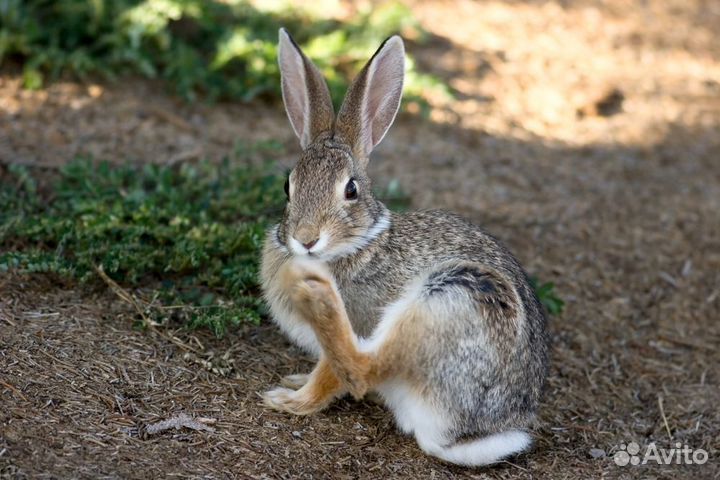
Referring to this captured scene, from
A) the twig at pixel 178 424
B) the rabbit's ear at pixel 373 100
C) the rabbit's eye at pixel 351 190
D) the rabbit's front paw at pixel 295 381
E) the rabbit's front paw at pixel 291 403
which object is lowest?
the rabbit's front paw at pixel 295 381

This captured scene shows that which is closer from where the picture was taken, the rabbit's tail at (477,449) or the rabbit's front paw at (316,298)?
the rabbit's front paw at (316,298)

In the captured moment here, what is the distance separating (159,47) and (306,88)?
3861mm

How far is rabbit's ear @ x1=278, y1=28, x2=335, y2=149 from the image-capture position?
207 inches

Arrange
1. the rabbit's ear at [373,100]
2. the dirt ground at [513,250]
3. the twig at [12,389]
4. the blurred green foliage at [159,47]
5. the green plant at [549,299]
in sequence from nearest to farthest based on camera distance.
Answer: the twig at [12,389] → the dirt ground at [513,250] → the rabbit's ear at [373,100] → the green plant at [549,299] → the blurred green foliage at [159,47]

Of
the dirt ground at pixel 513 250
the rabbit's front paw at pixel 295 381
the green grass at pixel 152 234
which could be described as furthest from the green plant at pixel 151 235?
the rabbit's front paw at pixel 295 381

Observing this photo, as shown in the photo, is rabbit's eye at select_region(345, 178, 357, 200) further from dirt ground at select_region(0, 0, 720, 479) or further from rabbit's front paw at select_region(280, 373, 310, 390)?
dirt ground at select_region(0, 0, 720, 479)

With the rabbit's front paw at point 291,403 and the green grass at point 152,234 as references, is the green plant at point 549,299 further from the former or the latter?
the rabbit's front paw at point 291,403

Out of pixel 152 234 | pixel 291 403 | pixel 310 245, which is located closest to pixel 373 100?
pixel 310 245

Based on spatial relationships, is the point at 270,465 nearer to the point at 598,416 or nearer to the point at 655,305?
the point at 598,416

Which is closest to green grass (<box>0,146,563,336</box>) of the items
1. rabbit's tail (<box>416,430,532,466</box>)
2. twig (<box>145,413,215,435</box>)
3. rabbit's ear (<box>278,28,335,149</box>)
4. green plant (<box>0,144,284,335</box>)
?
green plant (<box>0,144,284,335</box>)

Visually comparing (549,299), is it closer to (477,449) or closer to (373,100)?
(477,449)

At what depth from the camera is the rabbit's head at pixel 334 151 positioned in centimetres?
476

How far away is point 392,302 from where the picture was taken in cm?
482

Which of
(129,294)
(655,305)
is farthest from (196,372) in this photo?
(655,305)
